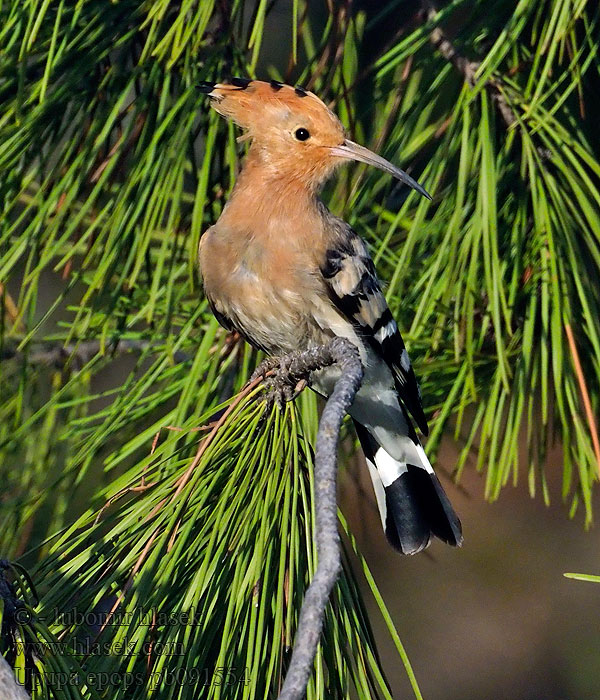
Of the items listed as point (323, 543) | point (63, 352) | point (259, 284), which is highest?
point (323, 543)

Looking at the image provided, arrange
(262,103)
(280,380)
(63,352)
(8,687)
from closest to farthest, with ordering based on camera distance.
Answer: (8,687) → (280,380) → (262,103) → (63,352)

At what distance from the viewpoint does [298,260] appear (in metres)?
1.52

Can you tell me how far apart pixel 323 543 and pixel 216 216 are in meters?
1.02

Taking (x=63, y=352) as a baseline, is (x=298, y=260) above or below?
above

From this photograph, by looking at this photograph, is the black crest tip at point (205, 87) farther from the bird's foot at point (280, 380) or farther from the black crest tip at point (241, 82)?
the bird's foot at point (280, 380)

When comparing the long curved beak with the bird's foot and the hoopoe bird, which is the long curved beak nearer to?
the hoopoe bird

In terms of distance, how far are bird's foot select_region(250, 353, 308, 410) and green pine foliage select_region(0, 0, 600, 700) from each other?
0.08 feet

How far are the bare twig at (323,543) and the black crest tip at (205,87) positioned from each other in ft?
1.77

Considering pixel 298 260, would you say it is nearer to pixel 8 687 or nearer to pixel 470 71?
pixel 470 71

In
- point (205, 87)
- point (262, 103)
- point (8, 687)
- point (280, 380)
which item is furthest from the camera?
point (262, 103)

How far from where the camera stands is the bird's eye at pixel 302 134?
5.02 feet

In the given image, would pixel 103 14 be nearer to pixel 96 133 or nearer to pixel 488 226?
pixel 96 133

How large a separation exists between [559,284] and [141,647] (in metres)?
0.75

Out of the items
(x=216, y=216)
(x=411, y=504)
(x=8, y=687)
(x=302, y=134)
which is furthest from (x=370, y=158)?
(x=8, y=687)
